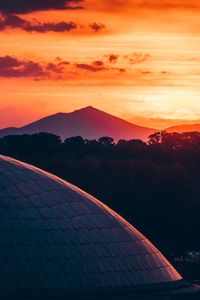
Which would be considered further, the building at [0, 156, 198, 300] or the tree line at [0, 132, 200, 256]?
the tree line at [0, 132, 200, 256]

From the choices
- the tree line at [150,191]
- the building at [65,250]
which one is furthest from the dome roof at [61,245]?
the tree line at [150,191]

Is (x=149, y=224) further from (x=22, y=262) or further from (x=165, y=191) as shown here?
(x=22, y=262)

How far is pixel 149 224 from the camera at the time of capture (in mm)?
97938

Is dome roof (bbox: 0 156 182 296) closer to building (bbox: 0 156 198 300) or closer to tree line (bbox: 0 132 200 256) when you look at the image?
building (bbox: 0 156 198 300)

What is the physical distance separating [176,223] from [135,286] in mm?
50906

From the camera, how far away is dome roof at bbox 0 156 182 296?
4750 cm

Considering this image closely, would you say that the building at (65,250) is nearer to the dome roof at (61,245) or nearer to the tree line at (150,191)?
the dome roof at (61,245)

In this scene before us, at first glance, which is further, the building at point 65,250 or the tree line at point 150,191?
the tree line at point 150,191

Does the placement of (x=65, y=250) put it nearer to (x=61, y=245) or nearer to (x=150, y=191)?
(x=61, y=245)

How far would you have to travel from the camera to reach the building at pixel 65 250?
156ft

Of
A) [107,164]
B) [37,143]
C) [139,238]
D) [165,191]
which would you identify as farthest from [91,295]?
[37,143]

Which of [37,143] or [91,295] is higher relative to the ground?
[37,143]

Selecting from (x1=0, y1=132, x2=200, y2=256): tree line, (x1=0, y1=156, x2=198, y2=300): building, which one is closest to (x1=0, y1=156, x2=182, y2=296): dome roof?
(x1=0, y1=156, x2=198, y2=300): building

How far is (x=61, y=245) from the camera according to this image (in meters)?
48.5
